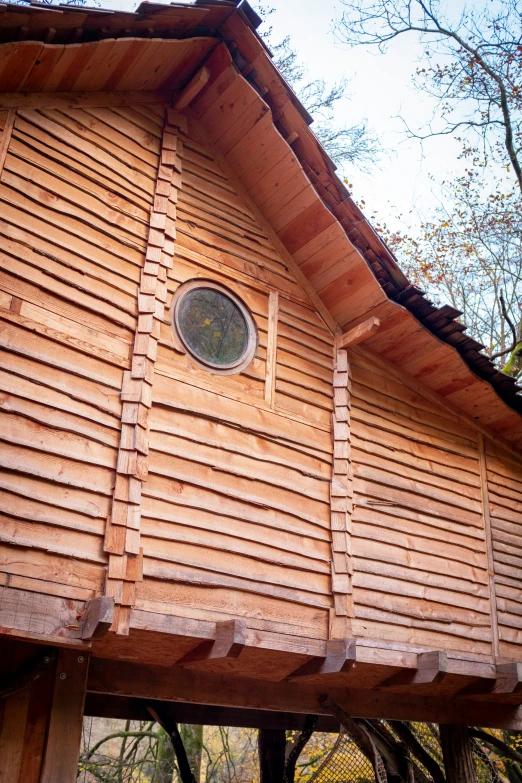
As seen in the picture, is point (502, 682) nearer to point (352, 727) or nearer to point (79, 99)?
point (352, 727)

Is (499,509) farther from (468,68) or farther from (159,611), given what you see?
(468,68)

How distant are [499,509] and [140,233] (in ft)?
16.5

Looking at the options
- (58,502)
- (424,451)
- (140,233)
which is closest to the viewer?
(58,502)

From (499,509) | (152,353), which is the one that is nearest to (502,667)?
(499,509)

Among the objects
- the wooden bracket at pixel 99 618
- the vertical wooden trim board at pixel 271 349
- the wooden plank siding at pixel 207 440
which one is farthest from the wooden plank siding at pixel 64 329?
the vertical wooden trim board at pixel 271 349

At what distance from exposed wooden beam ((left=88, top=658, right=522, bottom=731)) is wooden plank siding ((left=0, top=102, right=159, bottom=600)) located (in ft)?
3.71

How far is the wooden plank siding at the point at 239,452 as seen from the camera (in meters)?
5.88

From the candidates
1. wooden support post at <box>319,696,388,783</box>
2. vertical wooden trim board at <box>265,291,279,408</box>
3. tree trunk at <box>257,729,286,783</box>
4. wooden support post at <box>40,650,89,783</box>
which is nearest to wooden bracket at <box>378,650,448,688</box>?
wooden support post at <box>319,696,388,783</box>

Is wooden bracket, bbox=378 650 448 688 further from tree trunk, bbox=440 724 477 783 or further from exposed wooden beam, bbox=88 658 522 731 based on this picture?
tree trunk, bbox=440 724 477 783

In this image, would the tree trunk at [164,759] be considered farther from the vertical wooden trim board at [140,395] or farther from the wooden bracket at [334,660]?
the vertical wooden trim board at [140,395]

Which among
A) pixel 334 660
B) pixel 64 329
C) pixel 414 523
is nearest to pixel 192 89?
pixel 64 329

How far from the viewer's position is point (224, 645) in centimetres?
533

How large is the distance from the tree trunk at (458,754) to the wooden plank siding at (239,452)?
299 cm

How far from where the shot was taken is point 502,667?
23.5 feet
